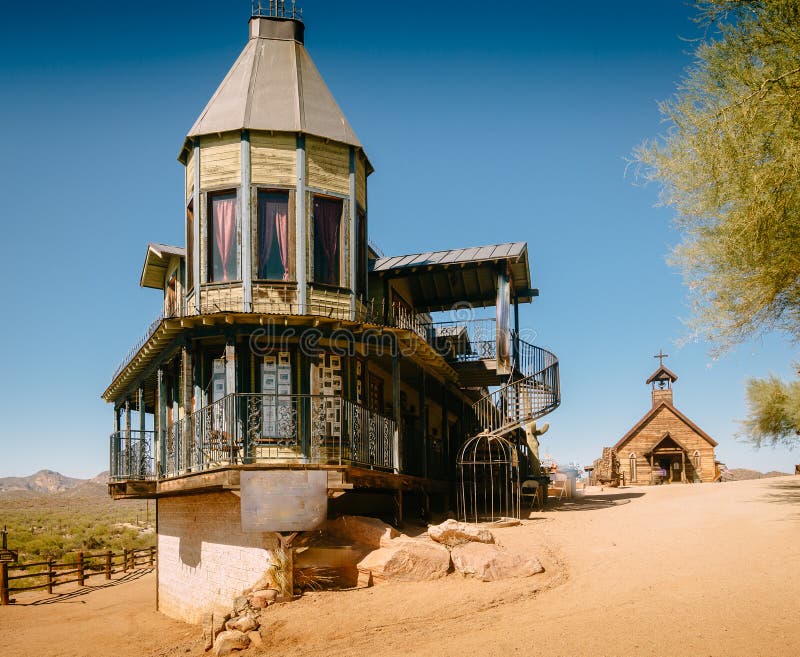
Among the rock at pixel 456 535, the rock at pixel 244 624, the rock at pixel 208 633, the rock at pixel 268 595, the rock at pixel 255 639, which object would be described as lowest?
the rock at pixel 208 633

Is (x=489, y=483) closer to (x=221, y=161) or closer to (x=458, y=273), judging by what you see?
(x=458, y=273)

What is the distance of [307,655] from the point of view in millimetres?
11258

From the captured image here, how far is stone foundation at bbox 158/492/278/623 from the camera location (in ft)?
49.4

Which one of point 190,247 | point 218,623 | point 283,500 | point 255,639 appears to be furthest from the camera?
point 190,247

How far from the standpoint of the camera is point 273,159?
17750 mm

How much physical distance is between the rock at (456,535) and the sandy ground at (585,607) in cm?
99

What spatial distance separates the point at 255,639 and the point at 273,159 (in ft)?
32.5

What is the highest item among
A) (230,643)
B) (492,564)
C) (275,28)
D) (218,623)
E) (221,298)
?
(275,28)

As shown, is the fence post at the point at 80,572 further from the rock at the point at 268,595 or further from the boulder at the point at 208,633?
the rock at the point at 268,595

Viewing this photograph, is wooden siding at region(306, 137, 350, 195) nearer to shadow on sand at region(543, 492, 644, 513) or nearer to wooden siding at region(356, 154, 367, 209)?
wooden siding at region(356, 154, 367, 209)

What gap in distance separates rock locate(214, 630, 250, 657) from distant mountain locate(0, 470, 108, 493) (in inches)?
6438

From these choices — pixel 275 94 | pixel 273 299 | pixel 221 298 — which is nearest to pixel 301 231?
pixel 273 299

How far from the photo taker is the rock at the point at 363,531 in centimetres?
1488

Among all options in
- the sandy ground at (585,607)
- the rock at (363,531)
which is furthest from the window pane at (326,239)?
the sandy ground at (585,607)
